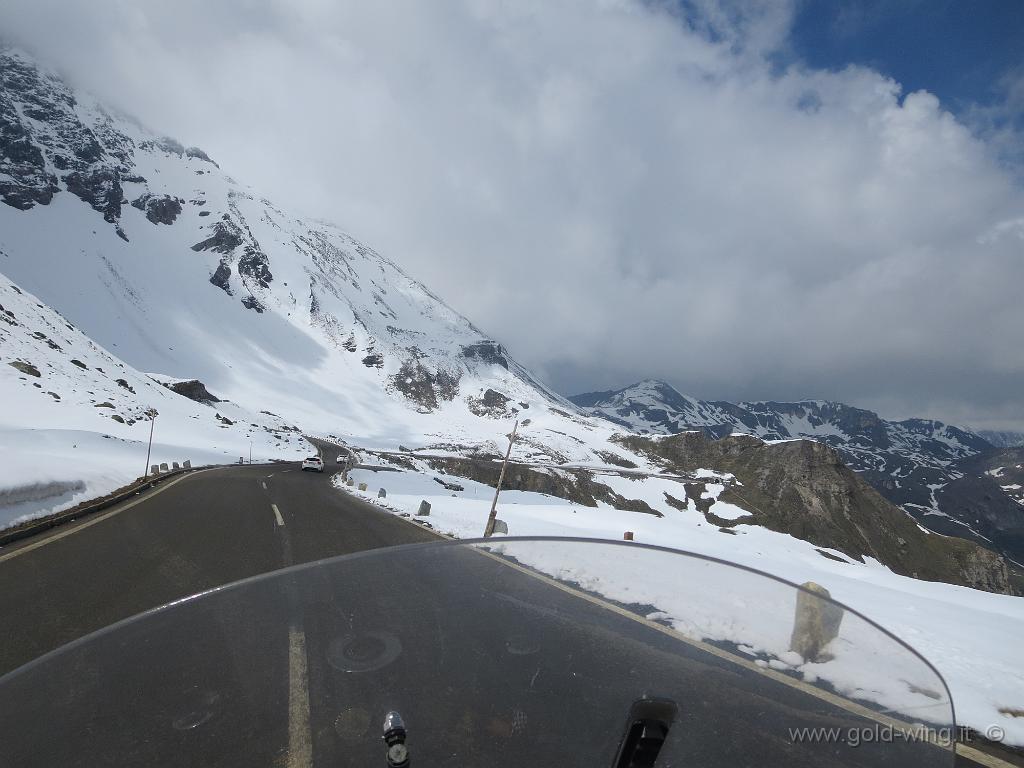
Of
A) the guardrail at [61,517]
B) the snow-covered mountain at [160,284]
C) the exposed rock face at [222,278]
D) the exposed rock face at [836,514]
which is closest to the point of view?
the guardrail at [61,517]

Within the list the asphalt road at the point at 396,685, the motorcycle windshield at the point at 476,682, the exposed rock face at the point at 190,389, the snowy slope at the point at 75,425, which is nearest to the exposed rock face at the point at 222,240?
the exposed rock face at the point at 190,389

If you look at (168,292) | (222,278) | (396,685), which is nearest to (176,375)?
(168,292)

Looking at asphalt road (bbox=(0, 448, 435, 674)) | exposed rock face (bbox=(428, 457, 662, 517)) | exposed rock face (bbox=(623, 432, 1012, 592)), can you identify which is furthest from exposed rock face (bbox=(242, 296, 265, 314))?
asphalt road (bbox=(0, 448, 435, 674))

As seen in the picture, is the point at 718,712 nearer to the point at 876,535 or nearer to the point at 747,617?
the point at 747,617

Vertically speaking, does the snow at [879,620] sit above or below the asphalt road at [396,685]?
above

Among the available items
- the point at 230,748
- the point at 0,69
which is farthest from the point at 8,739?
the point at 0,69

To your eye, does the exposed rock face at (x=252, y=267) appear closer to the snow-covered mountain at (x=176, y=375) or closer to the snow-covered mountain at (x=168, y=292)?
the snow-covered mountain at (x=168, y=292)

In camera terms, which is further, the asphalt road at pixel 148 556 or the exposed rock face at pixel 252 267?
the exposed rock face at pixel 252 267

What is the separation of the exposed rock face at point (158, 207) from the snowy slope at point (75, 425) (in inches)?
6043

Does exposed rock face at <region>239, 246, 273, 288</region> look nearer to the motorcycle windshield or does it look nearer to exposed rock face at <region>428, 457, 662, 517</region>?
exposed rock face at <region>428, 457, 662, 517</region>

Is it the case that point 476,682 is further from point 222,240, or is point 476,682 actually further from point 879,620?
point 222,240

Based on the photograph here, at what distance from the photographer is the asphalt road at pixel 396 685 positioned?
160cm

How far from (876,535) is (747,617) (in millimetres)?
81461

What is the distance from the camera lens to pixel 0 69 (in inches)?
7151
